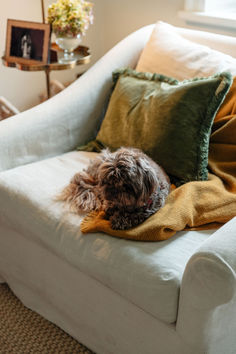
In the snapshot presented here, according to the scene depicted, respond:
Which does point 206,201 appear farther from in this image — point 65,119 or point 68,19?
point 68,19

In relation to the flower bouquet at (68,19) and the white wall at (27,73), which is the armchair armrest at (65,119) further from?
the white wall at (27,73)

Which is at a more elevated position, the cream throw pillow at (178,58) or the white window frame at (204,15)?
the white window frame at (204,15)

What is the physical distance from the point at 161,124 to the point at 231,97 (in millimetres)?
299

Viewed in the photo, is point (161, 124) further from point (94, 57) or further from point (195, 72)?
point (94, 57)

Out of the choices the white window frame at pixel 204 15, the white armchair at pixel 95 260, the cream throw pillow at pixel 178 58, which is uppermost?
the white window frame at pixel 204 15

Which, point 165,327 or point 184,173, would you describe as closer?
point 165,327

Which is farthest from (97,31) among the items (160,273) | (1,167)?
(160,273)

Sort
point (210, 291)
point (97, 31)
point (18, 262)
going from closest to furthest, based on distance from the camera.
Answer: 1. point (210, 291)
2. point (18, 262)
3. point (97, 31)

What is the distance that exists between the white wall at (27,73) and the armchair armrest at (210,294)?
194 cm

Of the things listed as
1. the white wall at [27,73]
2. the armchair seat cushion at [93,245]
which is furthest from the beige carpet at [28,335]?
the white wall at [27,73]

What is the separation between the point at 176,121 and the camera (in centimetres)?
175

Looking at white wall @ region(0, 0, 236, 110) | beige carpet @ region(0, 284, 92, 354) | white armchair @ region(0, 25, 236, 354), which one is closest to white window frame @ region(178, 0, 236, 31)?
white wall @ region(0, 0, 236, 110)

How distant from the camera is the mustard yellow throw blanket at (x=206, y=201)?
4.88ft

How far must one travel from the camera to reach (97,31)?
10.1 ft
